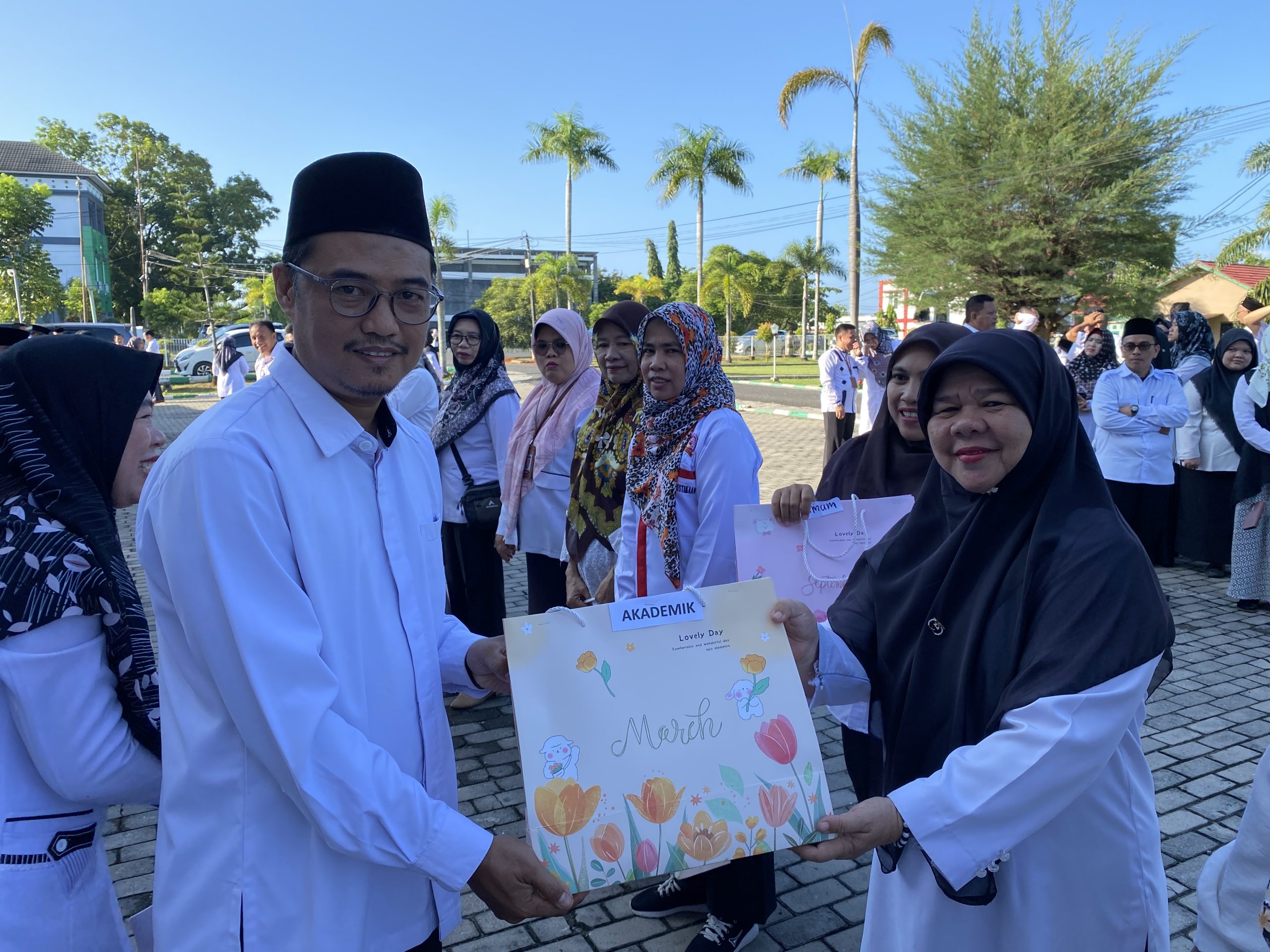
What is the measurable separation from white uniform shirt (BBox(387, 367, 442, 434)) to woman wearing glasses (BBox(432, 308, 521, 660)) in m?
0.17

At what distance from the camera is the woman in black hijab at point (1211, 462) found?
7211 millimetres

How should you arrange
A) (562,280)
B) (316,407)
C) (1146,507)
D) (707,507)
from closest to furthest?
(316,407) < (707,507) < (1146,507) < (562,280)

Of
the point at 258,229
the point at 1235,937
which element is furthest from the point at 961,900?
the point at 258,229

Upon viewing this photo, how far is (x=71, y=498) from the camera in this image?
178 cm

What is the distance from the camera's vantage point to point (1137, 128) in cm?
2294

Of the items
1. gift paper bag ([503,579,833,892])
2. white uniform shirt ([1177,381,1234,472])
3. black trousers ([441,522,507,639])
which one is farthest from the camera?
white uniform shirt ([1177,381,1234,472])

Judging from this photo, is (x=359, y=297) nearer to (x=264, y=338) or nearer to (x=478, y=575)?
(x=478, y=575)

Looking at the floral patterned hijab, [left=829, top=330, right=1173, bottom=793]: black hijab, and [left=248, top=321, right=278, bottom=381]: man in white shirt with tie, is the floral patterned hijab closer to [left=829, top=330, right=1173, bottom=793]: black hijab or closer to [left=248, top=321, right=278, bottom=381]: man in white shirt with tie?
[left=829, top=330, right=1173, bottom=793]: black hijab

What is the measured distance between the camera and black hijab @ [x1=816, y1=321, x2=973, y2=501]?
9.67 feet

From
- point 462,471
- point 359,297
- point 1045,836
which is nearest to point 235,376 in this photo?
point 462,471

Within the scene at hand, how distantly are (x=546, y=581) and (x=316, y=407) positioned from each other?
309cm

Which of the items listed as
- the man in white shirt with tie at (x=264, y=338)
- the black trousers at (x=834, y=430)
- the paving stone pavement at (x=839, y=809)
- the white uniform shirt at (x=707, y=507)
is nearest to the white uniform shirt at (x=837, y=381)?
the black trousers at (x=834, y=430)

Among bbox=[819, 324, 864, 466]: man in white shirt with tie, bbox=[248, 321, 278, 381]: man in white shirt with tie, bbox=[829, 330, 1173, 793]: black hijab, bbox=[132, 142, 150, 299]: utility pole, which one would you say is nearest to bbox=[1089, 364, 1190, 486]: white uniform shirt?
bbox=[819, 324, 864, 466]: man in white shirt with tie

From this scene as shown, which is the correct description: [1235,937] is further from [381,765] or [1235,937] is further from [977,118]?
[977,118]
